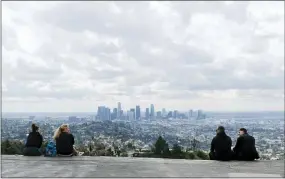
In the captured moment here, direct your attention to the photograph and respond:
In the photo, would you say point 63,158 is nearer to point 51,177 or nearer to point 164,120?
point 51,177

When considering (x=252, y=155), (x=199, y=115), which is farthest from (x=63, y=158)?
(x=199, y=115)

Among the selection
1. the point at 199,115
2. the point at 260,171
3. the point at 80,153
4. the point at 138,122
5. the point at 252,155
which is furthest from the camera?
the point at 199,115

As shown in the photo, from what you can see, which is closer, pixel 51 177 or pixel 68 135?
pixel 51 177

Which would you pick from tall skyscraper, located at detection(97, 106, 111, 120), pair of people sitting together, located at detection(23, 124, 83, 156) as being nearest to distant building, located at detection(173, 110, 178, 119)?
tall skyscraper, located at detection(97, 106, 111, 120)

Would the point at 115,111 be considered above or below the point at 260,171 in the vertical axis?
above

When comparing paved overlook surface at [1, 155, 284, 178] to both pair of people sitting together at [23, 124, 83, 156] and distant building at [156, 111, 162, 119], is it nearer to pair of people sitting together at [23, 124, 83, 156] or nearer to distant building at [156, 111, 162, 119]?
pair of people sitting together at [23, 124, 83, 156]

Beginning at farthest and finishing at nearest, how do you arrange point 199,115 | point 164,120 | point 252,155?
point 199,115 → point 164,120 → point 252,155

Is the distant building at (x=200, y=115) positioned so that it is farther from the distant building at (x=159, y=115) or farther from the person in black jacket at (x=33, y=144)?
the person in black jacket at (x=33, y=144)
